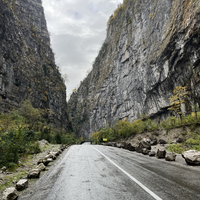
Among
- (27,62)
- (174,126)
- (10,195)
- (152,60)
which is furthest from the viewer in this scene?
(27,62)

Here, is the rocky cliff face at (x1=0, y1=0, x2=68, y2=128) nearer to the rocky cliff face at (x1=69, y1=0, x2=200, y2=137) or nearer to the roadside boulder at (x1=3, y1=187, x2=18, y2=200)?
the rocky cliff face at (x1=69, y1=0, x2=200, y2=137)

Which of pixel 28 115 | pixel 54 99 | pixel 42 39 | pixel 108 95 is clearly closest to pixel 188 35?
pixel 28 115

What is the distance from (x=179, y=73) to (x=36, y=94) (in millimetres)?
46143

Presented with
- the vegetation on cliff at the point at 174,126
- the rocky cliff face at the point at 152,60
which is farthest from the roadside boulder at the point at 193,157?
the rocky cliff face at the point at 152,60

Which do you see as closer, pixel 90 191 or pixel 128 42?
pixel 90 191

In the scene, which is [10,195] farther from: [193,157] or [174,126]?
[174,126]

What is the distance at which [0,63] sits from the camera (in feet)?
112

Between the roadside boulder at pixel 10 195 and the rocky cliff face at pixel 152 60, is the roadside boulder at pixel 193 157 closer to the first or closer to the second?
the roadside boulder at pixel 10 195

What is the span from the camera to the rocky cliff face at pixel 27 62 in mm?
37388

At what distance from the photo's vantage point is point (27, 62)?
50.9m

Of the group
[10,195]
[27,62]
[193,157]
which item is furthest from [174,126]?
[27,62]

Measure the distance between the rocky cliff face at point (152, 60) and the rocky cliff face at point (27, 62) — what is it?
27.3 m

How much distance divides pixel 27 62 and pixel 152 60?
141 ft

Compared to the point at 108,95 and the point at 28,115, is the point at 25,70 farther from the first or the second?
the point at 108,95
